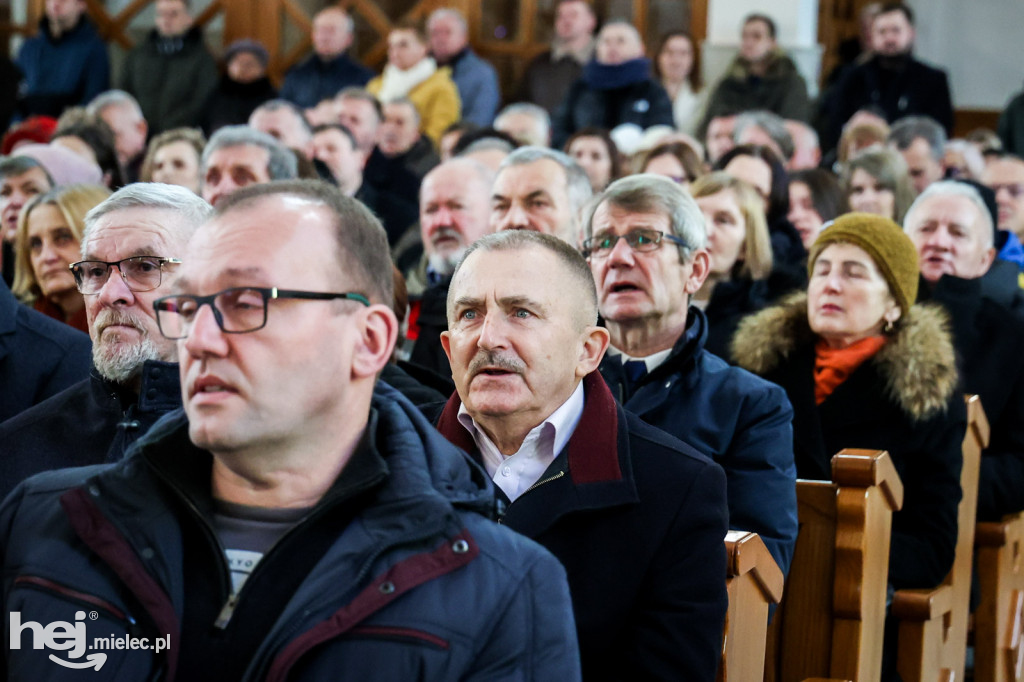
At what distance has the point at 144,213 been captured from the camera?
2270mm

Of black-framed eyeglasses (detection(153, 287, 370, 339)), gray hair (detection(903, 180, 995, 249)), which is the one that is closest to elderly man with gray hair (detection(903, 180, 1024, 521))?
gray hair (detection(903, 180, 995, 249))

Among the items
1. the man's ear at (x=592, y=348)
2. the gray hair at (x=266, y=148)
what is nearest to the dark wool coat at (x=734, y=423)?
the man's ear at (x=592, y=348)

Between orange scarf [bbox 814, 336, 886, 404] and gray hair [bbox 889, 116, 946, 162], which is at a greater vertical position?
gray hair [bbox 889, 116, 946, 162]

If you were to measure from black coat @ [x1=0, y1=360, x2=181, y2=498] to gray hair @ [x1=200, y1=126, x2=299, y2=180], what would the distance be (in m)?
2.34

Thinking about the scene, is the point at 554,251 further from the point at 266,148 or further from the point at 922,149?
the point at 922,149

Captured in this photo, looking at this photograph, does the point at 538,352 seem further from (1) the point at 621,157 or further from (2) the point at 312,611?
(1) the point at 621,157

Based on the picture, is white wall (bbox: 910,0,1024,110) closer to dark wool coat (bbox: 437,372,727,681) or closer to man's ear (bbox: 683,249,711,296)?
man's ear (bbox: 683,249,711,296)

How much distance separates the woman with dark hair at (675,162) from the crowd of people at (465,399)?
0.02 m

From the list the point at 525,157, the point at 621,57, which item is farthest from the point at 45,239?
the point at 621,57

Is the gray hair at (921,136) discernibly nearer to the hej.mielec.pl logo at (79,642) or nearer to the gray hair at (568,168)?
the gray hair at (568,168)

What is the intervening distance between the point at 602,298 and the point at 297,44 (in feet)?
25.9

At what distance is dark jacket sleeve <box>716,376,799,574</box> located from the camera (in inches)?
96.3

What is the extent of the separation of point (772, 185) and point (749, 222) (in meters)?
0.93

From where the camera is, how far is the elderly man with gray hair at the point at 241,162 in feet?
14.3
